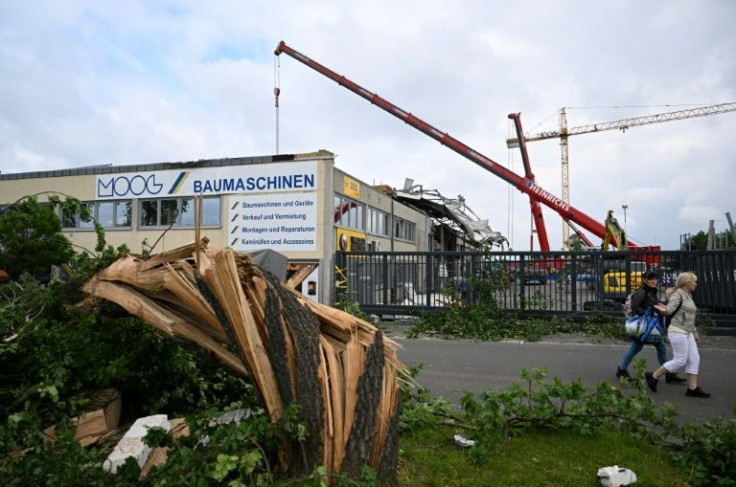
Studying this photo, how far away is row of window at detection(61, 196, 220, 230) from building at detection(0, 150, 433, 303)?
1.5 inches

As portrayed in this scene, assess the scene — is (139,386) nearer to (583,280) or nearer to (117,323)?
(117,323)

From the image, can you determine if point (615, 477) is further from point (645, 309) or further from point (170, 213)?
point (170, 213)

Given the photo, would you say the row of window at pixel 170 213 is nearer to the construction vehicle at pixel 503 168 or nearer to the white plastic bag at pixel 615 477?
the construction vehicle at pixel 503 168

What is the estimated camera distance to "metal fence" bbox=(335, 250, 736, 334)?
11297 mm

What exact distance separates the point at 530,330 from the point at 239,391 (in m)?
8.17

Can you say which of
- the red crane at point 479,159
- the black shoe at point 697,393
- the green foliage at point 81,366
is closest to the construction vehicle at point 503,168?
the red crane at point 479,159

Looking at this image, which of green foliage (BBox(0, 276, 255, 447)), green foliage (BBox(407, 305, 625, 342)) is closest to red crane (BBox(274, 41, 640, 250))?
green foliage (BBox(407, 305, 625, 342))

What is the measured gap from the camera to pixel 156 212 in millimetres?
18594

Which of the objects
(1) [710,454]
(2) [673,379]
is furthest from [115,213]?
(1) [710,454]

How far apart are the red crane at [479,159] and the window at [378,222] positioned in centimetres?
452

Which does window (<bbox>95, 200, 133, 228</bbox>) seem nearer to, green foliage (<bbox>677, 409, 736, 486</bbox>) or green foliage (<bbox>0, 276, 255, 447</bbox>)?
green foliage (<bbox>0, 276, 255, 447</bbox>)

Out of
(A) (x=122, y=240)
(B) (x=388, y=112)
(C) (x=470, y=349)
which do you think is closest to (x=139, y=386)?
(C) (x=470, y=349)

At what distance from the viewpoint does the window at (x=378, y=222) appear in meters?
21.3

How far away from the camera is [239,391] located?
465cm
